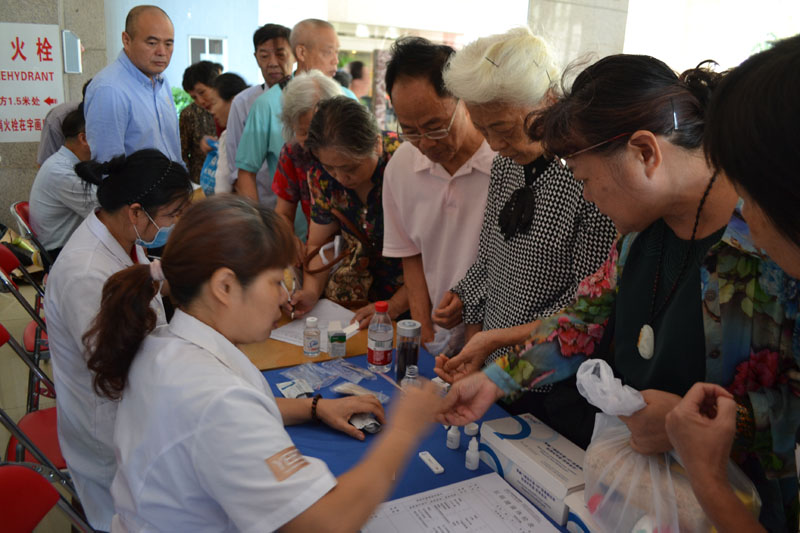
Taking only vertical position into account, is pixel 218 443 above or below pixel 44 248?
above

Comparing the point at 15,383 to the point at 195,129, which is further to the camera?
the point at 195,129

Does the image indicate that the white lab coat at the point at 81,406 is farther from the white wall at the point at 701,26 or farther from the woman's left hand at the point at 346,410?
the white wall at the point at 701,26

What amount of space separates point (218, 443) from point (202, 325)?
27 centimetres

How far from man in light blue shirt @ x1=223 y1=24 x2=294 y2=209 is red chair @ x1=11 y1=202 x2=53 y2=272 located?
120cm

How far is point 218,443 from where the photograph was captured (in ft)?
3.18

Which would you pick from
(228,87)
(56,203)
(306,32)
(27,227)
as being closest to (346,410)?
(27,227)

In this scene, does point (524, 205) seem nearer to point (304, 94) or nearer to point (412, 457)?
point (412, 457)

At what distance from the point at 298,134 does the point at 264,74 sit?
162 cm

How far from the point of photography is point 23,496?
3.93 ft

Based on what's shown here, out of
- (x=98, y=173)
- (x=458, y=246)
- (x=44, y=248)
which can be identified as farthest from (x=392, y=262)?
(x=44, y=248)

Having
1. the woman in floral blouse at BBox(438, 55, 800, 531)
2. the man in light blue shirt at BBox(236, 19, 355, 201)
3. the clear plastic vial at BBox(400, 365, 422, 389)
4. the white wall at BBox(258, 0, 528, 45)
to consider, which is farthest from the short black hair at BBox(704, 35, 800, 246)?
the white wall at BBox(258, 0, 528, 45)

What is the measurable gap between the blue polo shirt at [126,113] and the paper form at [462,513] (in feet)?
10.6

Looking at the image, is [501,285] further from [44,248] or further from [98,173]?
[44,248]

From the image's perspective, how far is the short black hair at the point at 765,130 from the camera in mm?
666
